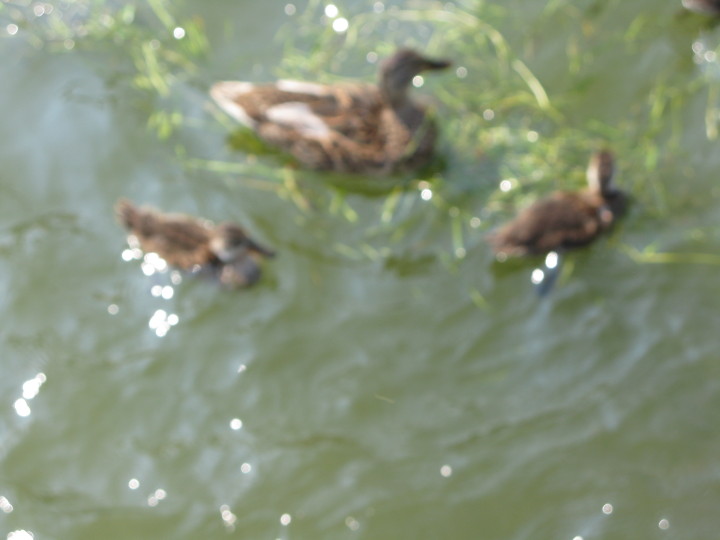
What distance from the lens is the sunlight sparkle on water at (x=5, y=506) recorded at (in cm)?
371

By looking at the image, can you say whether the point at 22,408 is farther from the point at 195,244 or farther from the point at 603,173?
the point at 603,173

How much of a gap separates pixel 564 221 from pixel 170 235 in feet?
5.56

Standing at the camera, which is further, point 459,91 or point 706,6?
point 706,6

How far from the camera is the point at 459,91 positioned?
4.82 m

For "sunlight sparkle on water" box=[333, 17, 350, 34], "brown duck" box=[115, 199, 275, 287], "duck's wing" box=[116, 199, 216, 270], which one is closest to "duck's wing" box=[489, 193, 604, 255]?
"brown duck" box=[115, 199, 275, 287]

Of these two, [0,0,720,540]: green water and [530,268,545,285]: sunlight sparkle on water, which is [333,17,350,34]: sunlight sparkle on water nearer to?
[0,0,720,540]: green water

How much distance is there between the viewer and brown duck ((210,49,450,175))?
4469 mm

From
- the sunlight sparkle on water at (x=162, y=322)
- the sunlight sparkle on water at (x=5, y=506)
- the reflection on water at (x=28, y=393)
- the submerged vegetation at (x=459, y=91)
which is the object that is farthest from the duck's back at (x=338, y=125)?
the sunlight sparkle on water at (x=5, y=506)

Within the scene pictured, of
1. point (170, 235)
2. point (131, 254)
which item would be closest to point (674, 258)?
point (170, 235)

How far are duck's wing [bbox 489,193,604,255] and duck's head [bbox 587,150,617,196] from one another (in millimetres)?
67

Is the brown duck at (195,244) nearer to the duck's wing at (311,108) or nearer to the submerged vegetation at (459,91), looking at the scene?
the submerged vegetation at (459,91)

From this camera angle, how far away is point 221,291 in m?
4.24

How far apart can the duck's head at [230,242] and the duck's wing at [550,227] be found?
3.51 feet

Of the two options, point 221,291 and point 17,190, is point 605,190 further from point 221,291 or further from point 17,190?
point 17,190
